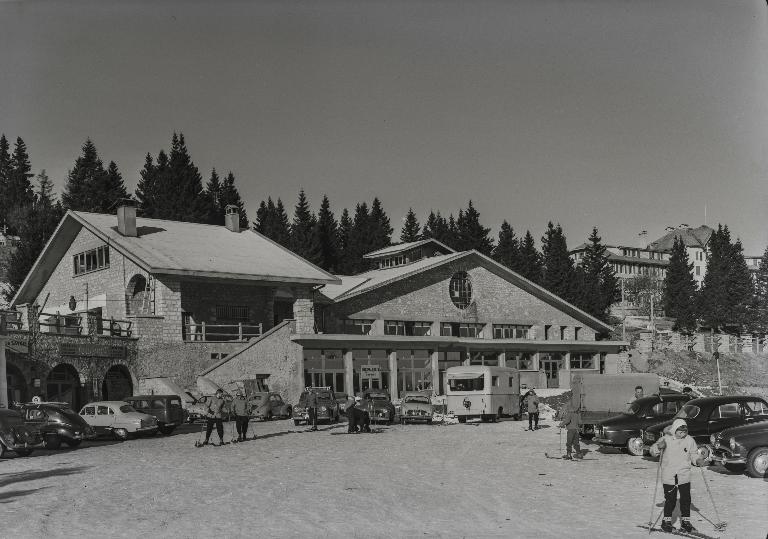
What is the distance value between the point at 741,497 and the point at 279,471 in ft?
29.0

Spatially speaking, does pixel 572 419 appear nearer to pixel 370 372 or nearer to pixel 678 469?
pixel 678 469

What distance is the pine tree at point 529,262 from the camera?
91438mm

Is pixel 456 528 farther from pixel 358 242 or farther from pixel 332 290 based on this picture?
pixel 358 242

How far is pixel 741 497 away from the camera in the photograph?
48.4 ft

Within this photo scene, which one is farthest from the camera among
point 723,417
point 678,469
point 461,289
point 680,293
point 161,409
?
point 680,293

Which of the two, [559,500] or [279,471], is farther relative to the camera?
[279,471]

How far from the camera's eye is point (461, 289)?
5641 centimetres

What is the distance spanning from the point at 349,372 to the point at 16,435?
2463cm

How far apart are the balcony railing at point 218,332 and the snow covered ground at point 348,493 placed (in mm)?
19246

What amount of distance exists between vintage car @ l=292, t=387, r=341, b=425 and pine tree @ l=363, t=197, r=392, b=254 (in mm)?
68437

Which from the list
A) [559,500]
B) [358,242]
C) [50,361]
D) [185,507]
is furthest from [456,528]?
[358,242]

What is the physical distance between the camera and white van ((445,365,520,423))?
34969mm

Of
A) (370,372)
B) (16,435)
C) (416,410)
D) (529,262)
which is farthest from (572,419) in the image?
(529,262)

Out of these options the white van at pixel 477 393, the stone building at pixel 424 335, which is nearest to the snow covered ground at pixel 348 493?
the white van at pixel 477 393
